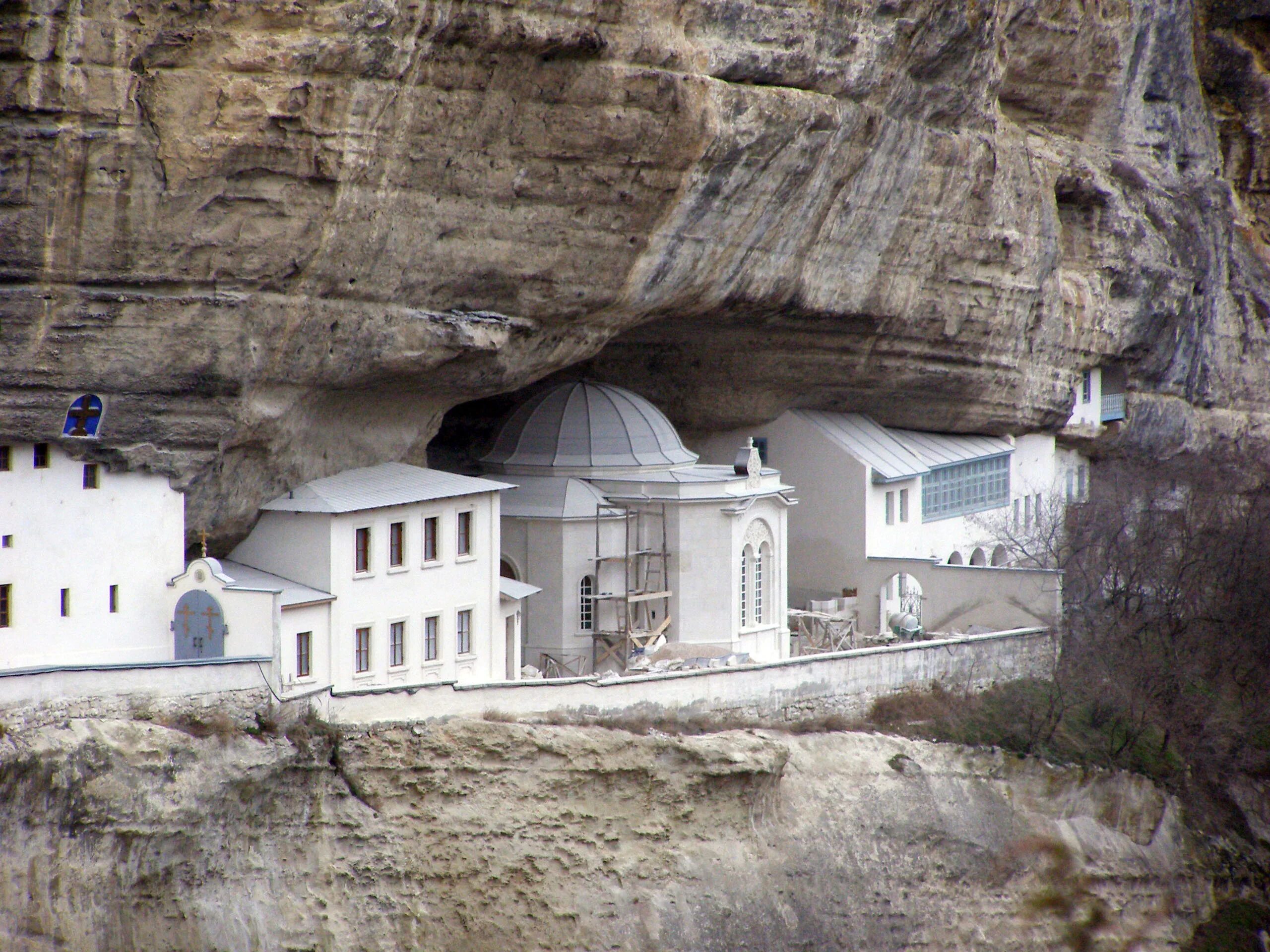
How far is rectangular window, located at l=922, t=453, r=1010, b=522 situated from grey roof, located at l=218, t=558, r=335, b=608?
21.0 meters

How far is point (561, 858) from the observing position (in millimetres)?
37656

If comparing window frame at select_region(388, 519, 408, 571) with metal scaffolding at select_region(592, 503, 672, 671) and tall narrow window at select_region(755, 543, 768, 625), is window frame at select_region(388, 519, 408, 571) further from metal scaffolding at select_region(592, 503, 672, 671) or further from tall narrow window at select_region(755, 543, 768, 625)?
tall narrow window at select_region(755, 543, 768, 625)

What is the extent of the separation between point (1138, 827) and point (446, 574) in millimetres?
16352

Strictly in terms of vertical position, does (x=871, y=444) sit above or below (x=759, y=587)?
above

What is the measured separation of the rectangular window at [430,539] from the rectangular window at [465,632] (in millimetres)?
1351

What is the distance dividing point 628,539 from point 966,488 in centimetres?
1485

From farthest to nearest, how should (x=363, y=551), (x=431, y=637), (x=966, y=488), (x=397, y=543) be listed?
(x=966, y=488) < (x=431, y=637) < (x=397, y=543) < (x=363, y=551)

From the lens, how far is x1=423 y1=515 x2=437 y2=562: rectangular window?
41406mm

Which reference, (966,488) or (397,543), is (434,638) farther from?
(966,488)

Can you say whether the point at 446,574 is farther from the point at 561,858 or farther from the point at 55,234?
the point at 55,234

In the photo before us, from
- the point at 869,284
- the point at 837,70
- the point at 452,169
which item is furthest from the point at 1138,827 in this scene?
the point at 452,169

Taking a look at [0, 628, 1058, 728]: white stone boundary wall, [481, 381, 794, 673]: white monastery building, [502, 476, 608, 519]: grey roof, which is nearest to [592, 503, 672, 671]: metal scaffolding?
[481, 381, 794, 673]: white monastery building

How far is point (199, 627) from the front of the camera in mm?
37062

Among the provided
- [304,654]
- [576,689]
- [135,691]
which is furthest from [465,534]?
[135,691]
